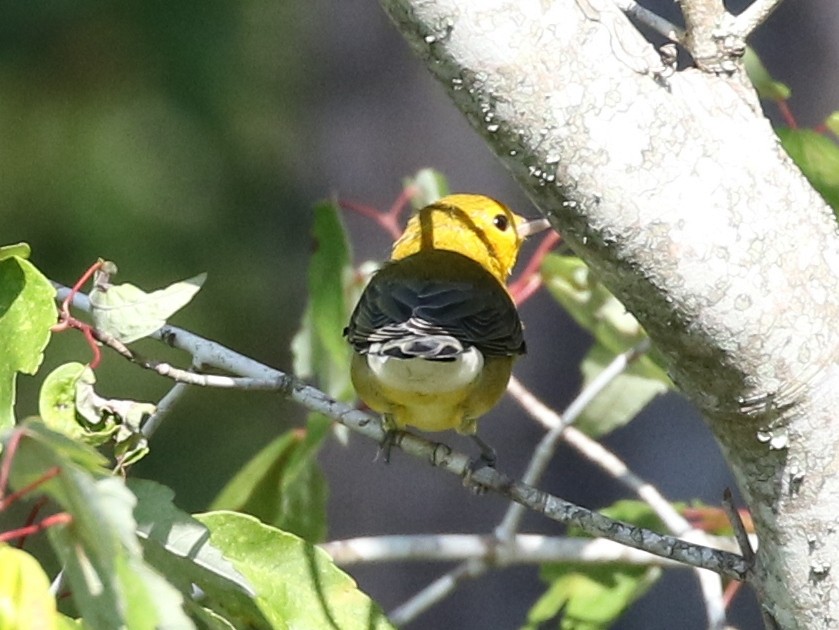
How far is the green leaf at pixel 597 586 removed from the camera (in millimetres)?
2799

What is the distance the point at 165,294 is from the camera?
1.89 meters

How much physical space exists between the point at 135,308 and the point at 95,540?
0.81 m

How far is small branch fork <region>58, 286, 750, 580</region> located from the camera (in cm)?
183

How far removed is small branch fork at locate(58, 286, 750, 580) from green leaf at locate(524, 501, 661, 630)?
26.0 inches

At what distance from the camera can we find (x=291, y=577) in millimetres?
1780

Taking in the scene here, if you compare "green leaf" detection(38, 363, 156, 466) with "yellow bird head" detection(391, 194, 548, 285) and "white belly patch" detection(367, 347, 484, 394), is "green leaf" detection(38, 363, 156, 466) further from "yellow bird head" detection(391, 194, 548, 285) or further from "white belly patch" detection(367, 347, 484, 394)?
"yellow bird head" detection(391, 194, 548, 285)

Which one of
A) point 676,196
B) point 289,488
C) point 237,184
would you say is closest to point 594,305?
point 289,488

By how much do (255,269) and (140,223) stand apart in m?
0.75

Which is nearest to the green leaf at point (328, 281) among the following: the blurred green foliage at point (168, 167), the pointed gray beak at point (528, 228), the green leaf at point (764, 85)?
the pointed gray beak at point (528, 228)

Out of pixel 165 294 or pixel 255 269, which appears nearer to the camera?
pixel 165 294

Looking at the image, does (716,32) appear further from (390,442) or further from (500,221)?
(500,221)

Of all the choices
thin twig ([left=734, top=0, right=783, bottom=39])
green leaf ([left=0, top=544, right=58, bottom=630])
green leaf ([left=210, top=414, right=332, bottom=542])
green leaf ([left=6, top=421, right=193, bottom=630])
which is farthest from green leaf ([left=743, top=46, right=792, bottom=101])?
green leaf ([left=0, top=544, right=58, bottom=630])

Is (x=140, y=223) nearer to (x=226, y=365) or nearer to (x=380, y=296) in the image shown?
(x=380, y=296)

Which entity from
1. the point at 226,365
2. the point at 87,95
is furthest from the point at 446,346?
the point at 87,95
